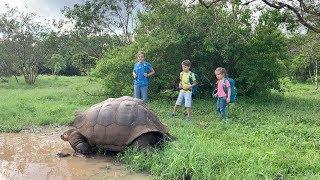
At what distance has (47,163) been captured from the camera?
689 cm

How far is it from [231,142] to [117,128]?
1.84 metres

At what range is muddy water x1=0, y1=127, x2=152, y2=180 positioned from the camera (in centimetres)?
619

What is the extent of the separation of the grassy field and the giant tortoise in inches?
10.6

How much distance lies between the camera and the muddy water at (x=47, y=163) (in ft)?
20.3

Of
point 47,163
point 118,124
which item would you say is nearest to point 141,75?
point 118,124

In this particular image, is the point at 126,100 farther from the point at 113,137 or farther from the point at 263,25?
the point at 263,25

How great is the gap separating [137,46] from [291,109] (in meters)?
5.33

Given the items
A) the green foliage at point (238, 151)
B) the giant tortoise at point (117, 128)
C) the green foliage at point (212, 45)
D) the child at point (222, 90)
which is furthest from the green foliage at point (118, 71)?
the giant tortoise at point (117, 128)

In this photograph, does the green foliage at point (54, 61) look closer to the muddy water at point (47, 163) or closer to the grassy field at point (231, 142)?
the grassy field at point (231, 142)

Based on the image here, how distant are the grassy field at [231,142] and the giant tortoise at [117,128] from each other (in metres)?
0.27

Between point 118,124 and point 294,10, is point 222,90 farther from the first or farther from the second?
point 294,10

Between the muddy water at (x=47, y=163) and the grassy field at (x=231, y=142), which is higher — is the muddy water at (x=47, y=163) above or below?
below

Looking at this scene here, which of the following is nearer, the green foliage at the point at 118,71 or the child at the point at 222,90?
the child at the point at 222,90

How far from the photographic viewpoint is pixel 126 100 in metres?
7.36
